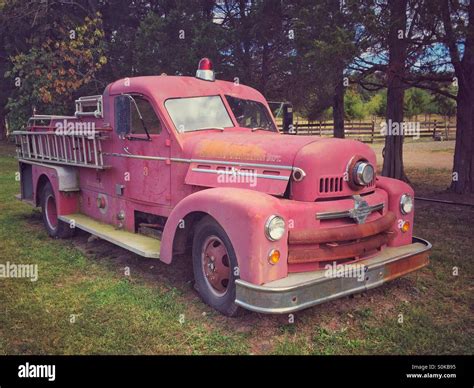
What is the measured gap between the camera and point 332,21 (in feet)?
29.7

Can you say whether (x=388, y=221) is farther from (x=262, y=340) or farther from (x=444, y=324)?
(x=262, y=340)

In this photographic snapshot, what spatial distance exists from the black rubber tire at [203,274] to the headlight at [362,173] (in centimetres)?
132

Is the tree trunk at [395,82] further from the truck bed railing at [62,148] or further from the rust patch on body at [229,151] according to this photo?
the truck bed railing at [62,148]

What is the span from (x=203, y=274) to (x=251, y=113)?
230 centimetres

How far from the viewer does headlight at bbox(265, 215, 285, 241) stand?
379 centimetres

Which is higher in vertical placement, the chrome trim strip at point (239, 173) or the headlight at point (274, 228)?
the chrome trim strip at point (239, 173)

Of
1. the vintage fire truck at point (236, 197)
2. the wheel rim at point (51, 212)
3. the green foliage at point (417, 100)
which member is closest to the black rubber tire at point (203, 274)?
the vintage fire truck at point (236, 197)

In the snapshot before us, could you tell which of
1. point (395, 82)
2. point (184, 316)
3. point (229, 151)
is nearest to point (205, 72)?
point (229, 151)

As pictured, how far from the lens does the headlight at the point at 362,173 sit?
4.38 meters

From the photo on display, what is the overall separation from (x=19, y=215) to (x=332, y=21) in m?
6.91

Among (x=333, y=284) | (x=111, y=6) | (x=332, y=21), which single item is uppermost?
(x=111, y=6)

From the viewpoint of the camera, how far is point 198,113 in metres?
5.45

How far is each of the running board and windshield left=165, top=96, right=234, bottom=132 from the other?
1.30m
